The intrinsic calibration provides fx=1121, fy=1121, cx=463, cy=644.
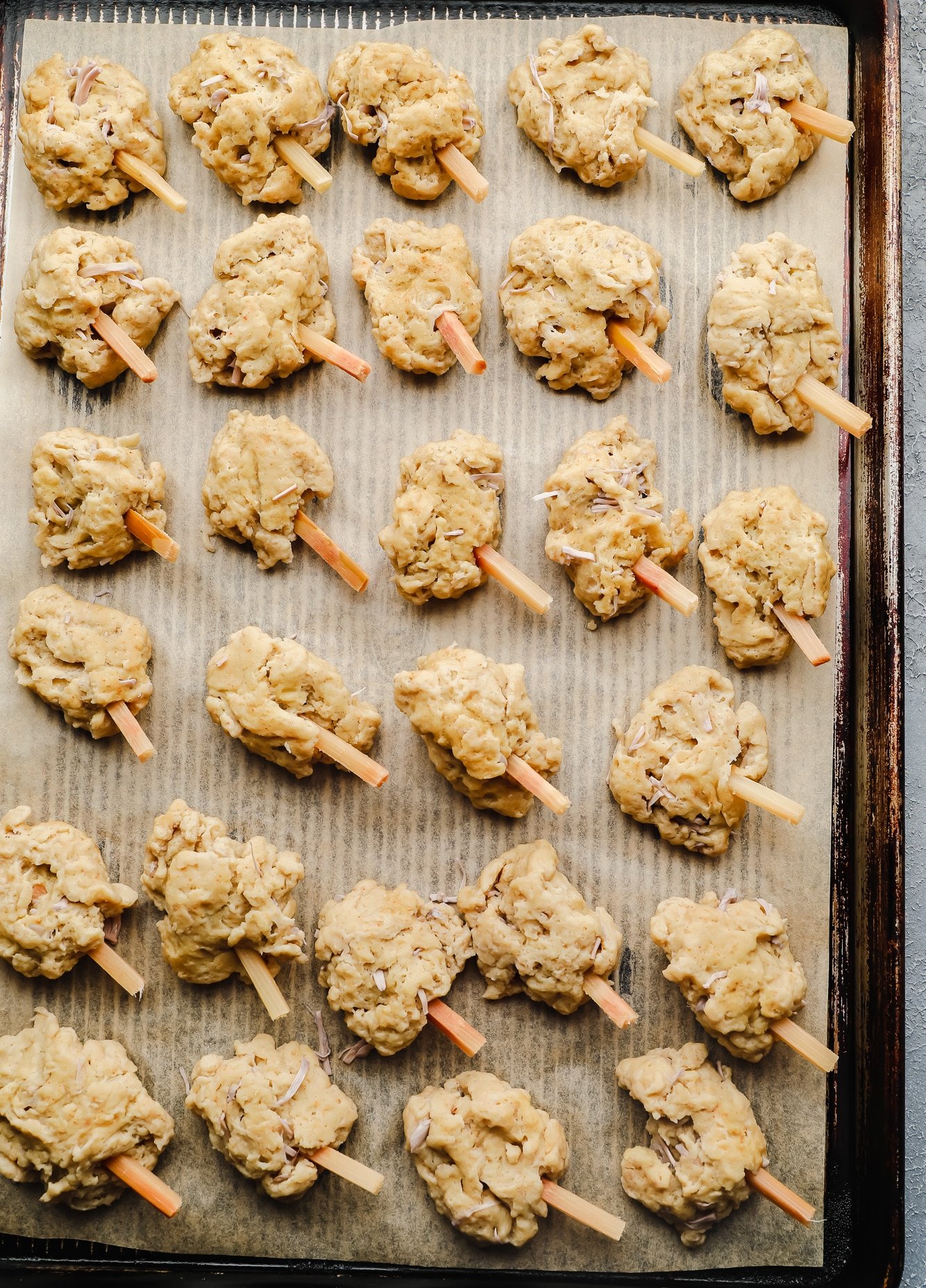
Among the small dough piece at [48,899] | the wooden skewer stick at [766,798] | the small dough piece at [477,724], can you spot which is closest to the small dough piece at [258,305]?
the small dough piece at [477,724]

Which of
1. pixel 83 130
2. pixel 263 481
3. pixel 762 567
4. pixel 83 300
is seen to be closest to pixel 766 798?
pixel 762 567

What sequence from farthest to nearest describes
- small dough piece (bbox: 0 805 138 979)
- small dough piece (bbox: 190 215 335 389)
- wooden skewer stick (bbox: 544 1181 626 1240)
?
small dough piece (bbox: 190 215 335 389) < small dough piece (bbox: 0 805 138 979) < wooden skewer stick (bbox: 544 1181 626 1240)

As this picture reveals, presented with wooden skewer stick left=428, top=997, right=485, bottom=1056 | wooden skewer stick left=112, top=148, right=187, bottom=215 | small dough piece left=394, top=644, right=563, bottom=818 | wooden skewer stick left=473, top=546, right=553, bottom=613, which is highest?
wooden skewer stick left=112, top=148, right=187, bottom=215

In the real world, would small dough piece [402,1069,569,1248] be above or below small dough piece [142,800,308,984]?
below

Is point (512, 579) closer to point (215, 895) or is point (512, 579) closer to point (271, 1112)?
point (215, 895)

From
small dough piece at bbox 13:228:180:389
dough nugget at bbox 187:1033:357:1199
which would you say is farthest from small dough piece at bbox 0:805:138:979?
small dough piece at bbox 13:228:180:389

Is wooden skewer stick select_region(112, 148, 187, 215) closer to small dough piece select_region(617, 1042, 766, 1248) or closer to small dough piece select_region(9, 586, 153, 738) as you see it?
small dough piece select_region(9, 586, 153, 738)
